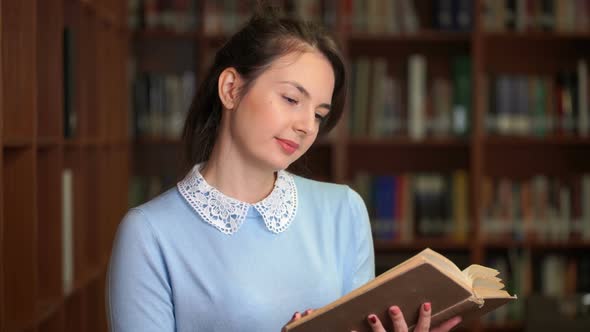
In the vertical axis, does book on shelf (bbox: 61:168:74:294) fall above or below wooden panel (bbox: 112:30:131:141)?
below

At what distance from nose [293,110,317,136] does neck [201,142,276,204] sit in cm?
16

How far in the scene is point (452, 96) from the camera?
394 cm

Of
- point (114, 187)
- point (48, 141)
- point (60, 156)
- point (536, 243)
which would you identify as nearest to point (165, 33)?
point (114, 187)

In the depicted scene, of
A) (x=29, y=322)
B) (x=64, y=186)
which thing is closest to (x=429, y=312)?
(x=29, y=322)

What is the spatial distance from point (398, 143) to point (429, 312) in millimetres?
2547

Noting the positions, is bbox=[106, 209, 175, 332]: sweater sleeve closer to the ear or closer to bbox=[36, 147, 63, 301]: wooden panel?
the ear

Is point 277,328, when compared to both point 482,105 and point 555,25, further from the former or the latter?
point 555,25

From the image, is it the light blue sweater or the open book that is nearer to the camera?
the open book

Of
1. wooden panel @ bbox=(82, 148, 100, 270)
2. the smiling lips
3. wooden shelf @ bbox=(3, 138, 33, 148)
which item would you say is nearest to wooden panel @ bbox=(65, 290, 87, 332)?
wooden panel @ bbox=(82, 148, 100, 270)

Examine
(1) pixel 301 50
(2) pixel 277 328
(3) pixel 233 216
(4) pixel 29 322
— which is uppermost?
(1) pixel 301 50

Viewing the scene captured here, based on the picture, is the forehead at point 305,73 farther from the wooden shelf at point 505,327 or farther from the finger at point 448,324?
the wooden shelf at point 505,327

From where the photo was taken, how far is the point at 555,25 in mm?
3883

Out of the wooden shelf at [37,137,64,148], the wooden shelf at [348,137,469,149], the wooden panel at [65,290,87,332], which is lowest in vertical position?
the wooden panel at [65,290,87,332]

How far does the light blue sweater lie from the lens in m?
1.57
